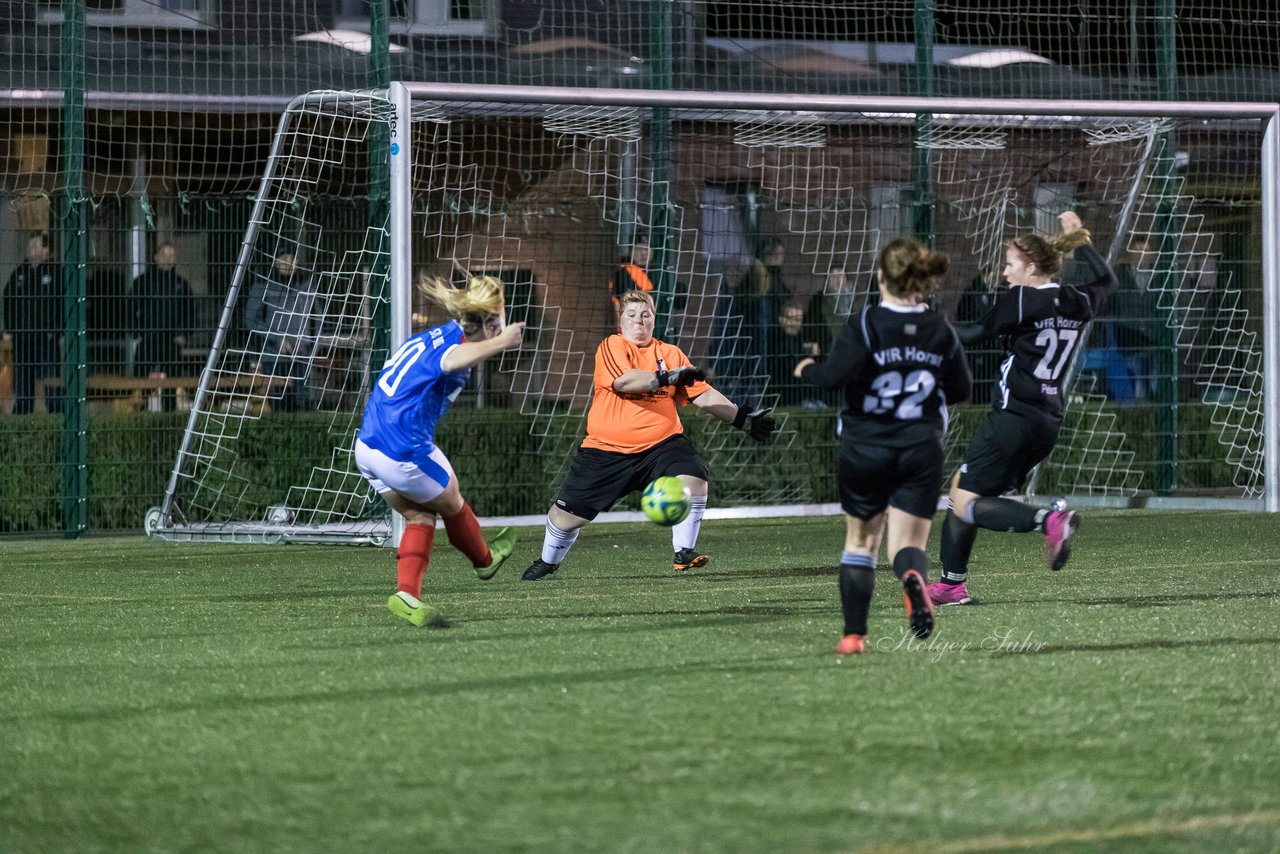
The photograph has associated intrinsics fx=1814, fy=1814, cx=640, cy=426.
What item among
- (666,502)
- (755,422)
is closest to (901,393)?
(666,502)

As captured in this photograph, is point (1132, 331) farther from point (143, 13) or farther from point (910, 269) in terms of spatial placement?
point (910, 269)

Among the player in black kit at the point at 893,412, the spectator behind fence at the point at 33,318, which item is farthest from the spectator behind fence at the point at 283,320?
the player in black kit at the point at 893,412

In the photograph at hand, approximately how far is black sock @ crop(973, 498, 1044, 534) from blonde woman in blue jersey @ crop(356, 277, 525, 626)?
7.50 ft

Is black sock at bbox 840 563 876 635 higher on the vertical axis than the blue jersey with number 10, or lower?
lower

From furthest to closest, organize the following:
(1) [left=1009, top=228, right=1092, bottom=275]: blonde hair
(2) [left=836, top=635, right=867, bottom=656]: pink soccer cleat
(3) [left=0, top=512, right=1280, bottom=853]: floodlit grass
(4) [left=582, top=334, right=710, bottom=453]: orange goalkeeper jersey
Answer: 1. (4) [left=582, top=334, right=710, bottom=453]: orange goalkeeper jersey
2. (1) [left=1009, top=228, right=1092, bottom=275]: blonde hair
3. (2) [left=836, top=635, right=867, bottom=656]: pink soccer cleat
4. (3) [left=0, top=512, right=1280, bottom=853]: floodlit grass

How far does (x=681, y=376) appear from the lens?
9336mm

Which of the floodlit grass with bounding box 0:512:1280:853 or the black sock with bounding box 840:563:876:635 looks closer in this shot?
the floodlit grass with bounding box 0:512:1280:853

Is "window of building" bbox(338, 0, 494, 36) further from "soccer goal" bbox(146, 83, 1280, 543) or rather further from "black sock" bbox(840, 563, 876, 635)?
"black sock" bbox(840, 563, 876, 635)

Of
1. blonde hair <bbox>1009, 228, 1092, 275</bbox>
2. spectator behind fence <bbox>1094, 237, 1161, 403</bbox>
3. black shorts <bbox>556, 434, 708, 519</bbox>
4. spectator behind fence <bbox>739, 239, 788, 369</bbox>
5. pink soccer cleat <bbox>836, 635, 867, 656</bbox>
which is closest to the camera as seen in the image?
pink soccer cleat <bbox>836, 635, 867, 656</bbox>

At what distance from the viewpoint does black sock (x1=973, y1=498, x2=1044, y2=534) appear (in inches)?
310

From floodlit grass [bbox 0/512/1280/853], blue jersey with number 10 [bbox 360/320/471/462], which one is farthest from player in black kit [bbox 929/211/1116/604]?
blue jersey with number 10 [bbox 360/320/471/462]

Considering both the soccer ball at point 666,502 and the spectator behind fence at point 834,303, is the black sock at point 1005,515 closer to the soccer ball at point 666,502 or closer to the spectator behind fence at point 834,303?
the soccer ball at point 666,502

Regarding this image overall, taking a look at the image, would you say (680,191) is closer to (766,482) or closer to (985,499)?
(766,482)

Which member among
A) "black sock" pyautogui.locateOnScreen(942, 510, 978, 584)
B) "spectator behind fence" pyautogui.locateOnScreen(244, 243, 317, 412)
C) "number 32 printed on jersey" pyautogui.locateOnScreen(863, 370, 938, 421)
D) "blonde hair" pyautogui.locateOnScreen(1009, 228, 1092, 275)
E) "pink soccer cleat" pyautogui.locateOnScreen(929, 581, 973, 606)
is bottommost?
"pink soccer cleat" pyautogui.locateOnScreen(929, 581, 973, 606)
